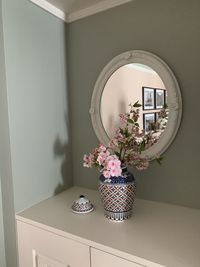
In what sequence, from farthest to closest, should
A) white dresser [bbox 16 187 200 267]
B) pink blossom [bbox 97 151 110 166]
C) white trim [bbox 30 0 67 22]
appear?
white trim [bbox 30 0 67 22] < pink blossom [bbox 97 151 110 166] < white dresser [bbox 16 187 200 267]

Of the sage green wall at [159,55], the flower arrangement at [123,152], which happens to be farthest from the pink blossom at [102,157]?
the sage green wall at [159,55]

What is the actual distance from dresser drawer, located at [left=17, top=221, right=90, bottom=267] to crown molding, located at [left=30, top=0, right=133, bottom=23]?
1303 millimetres

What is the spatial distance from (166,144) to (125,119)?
28 cm

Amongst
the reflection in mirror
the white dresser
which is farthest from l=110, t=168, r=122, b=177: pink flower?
the reflection in mirror

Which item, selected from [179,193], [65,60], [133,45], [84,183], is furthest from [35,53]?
[179,193]

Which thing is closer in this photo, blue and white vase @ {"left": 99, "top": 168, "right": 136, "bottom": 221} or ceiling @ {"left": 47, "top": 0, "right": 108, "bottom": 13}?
blue and white vase @ {"left": 99, "top": 168, "right": 136, "bottom": 221}

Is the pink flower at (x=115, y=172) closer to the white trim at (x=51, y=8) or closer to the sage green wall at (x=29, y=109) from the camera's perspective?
the sage green wall at (x=29, y=109)

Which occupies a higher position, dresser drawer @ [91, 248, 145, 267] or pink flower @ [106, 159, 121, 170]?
pink flower @ [106, 159, 121, 170]

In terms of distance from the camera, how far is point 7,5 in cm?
116

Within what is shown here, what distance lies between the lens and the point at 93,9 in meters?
1.45

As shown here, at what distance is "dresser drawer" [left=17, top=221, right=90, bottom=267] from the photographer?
1013 millimetres

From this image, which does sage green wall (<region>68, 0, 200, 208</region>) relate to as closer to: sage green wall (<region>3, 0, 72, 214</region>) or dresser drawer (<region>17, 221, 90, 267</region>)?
sage green wall (<region>3, 0, 72, 214</region>)

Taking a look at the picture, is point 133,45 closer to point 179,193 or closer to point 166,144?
point 166,144

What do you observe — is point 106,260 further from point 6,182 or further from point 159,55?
point 159,55
